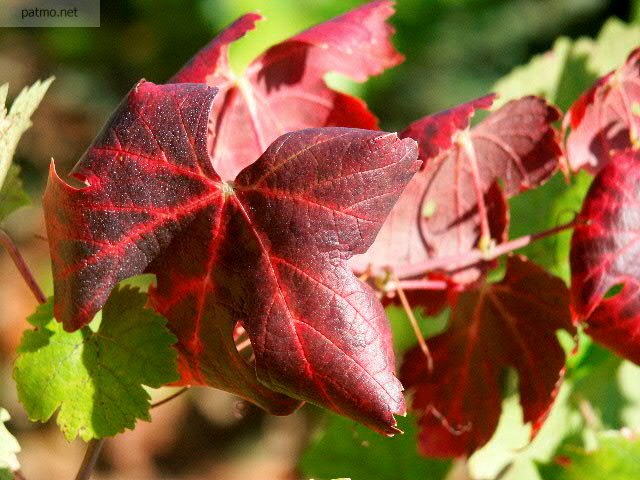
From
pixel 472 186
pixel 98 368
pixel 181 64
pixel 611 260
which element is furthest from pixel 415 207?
pixel 181 64

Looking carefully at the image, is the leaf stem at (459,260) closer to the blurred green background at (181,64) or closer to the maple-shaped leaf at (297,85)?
the maple-shaped leaf at (297,85)

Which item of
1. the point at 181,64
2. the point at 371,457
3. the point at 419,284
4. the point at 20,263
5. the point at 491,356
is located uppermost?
the point at 20,263

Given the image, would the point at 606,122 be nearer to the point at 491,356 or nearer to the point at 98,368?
the point at 491,356

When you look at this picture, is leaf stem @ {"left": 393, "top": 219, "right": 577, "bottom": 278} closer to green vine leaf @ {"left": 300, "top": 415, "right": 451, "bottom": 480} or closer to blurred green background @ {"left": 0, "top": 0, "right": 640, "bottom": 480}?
green vine leaf @ {"left": 300, "top": 415, "right": 451, "bottom": 480}

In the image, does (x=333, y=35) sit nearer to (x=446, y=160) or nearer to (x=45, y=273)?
(x=446, y=160)

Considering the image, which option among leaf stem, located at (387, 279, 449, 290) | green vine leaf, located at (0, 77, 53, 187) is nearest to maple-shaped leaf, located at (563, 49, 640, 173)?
leaf stem, located at (387, 279, 449, 290)

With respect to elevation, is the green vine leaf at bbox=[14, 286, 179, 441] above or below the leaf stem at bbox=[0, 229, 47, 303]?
below

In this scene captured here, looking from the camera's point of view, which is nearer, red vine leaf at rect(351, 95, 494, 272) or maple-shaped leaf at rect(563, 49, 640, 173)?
red vine leaf at rect(351, 95, 494, 272)
